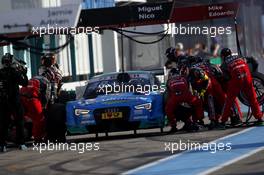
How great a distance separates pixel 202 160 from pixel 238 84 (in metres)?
4.03

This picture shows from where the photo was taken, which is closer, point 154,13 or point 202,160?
point 202,160

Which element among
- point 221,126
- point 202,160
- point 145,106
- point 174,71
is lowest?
point 202,160

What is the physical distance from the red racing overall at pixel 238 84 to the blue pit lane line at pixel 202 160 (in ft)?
5.76

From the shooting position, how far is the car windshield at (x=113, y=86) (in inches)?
604

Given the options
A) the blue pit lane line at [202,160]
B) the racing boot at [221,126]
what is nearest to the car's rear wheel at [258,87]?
the racing boot at [221,126]

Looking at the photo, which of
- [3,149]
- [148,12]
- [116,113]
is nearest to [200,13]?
[148,12]

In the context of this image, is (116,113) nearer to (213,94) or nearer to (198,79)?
(198,79)

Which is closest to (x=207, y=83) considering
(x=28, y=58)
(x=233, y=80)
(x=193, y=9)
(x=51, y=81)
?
(x=233, y=80)

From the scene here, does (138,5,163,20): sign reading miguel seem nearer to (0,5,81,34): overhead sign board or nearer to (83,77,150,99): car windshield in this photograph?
(83,77,150,99): car windshield

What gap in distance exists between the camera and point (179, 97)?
14797 mm

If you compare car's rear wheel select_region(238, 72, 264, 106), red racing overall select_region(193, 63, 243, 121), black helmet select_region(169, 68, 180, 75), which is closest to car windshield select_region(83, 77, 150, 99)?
black helmet select_region(169, 68, 180, 75)

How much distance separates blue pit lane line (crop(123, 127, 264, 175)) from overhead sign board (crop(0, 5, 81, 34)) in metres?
3.75

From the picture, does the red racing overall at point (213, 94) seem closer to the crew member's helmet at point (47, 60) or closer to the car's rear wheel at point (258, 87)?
the car's rear wheel at point (258, 87)

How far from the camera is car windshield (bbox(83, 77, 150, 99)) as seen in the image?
15352mm
